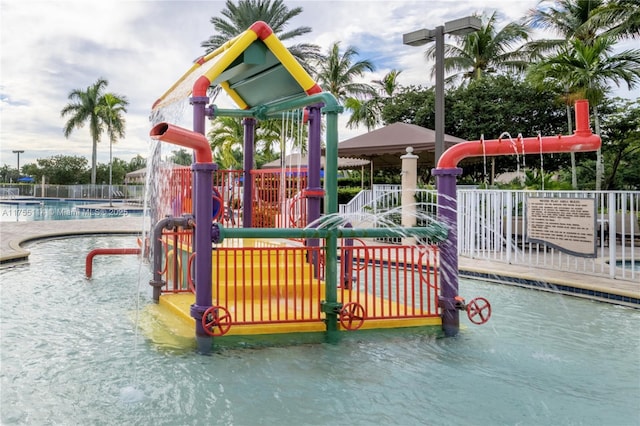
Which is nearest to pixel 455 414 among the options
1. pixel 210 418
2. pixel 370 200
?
pixel 210 418

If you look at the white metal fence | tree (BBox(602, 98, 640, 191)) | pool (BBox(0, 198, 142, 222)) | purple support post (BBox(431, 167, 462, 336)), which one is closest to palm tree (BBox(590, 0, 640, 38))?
tree (BBox(602, 98, 640, 191))

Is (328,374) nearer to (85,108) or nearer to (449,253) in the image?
(449,253)

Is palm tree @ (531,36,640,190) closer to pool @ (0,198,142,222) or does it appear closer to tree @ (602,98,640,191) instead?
tree @ (602,98,640,191)

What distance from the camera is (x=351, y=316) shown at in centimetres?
519

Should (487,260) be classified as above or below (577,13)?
below

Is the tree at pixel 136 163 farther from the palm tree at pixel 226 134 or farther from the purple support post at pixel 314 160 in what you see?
the purple support post at pixel 314 160

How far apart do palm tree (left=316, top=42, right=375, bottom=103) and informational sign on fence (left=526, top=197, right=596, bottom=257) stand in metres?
25.7

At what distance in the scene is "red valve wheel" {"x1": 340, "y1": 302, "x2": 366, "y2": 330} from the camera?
17.0 ft

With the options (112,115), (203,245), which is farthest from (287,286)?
(112,115)

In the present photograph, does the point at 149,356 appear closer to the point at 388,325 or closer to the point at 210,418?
the point at 210,418

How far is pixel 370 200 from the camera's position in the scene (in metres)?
14.7

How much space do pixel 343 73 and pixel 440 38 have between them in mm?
25681

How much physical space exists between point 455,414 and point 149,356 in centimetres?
278

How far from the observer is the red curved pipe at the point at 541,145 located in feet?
16.8
